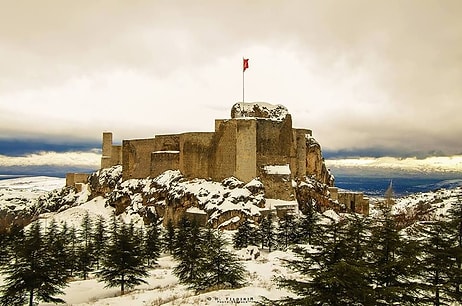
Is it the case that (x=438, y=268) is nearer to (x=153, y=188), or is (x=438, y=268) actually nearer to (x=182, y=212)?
(x=182, y=212)

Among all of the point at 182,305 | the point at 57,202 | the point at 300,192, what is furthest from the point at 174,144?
the point at 182,305

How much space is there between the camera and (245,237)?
40.7 metres

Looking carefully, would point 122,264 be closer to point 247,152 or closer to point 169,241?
point 169,241

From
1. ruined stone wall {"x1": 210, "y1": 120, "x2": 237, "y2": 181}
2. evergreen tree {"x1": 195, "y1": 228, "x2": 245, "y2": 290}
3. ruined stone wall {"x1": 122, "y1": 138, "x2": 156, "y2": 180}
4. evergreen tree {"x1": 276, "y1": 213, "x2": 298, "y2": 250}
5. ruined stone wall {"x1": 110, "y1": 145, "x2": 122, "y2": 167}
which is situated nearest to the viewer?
evergreen tree {"x1": 195, "y1": 228, "x2": 245, "y2": 290}

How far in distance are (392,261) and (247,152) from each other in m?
39.5

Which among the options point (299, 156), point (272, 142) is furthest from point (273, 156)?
point (299, 156)

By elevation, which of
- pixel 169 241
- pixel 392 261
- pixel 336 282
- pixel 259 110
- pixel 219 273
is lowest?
pixel 169 241

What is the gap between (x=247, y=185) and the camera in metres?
49.5

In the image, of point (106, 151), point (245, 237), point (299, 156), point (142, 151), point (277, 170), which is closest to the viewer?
point (245, 237)

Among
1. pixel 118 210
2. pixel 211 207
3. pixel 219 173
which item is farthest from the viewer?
pixel 118 210

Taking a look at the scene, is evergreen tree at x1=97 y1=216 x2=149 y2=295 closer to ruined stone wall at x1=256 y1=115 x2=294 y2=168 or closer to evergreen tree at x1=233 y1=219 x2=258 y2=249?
evergreen tree at x1=233 y1=219 x2=258 y2=249

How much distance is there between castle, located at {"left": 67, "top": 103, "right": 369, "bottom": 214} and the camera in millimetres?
50312

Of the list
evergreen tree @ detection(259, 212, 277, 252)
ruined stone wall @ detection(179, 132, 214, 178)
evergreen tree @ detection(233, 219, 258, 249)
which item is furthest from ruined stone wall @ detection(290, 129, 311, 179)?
evergreen tree @ detection(233, 219, 258, 249)

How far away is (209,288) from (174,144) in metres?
41.3
